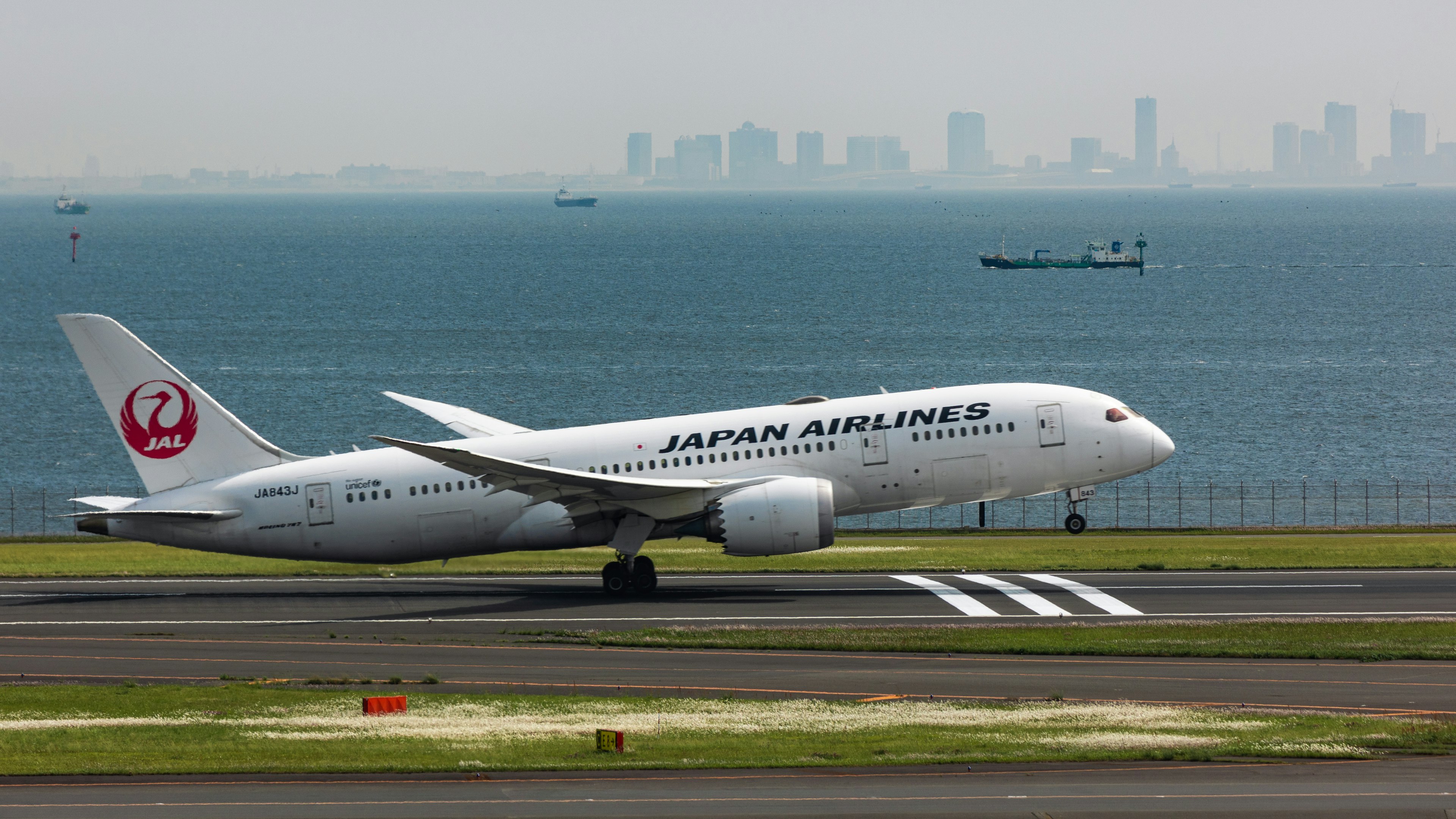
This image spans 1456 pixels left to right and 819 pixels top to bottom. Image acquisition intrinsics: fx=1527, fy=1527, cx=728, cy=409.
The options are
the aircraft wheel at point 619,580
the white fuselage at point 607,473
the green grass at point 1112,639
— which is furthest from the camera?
the aircraft wheel at point 619,580

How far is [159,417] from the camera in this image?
45.5 m

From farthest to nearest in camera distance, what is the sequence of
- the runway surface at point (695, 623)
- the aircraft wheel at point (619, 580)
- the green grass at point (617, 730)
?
the aircraft wheel at point (619, 580), the runway surface at point (695, 623), the green grass at point (617, 730)

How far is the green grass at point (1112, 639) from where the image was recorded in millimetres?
35312

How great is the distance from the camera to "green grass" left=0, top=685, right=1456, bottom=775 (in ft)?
81.0

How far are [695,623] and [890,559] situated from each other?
14270 millimetres

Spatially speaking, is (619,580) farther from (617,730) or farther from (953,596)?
(617,730)

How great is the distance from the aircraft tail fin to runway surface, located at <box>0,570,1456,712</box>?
13.2 ft

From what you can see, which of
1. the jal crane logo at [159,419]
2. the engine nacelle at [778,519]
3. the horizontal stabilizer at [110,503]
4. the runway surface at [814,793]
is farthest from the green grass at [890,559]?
the runway surface at [814,793]

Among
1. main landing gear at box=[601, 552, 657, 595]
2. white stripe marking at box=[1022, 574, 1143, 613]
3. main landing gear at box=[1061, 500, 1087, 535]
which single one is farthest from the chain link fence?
main landing gear at box=[601, 552, 657, 595]

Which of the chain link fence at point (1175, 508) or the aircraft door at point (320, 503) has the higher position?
the aircraft door at point (320, 503)

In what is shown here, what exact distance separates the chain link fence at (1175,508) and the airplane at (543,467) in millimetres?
Answer: 33056

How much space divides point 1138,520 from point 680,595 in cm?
4803

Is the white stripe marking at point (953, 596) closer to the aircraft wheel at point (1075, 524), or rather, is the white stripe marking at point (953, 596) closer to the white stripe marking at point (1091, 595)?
the white stripe marking at point (1091, 595)

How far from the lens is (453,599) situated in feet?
150
